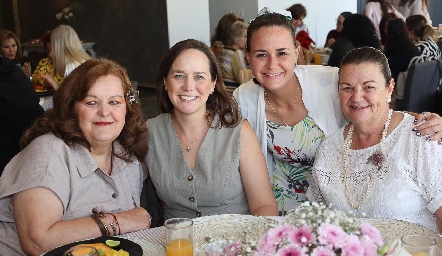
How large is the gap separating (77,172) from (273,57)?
987 millimetres

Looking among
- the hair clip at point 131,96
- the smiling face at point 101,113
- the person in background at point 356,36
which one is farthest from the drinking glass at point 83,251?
the person in background at point 356,36

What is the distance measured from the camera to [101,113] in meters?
2.02

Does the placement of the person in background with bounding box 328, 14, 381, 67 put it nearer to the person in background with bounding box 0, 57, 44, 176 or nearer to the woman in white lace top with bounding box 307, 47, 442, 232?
the person in background with bounding box 0, 57, 44, 176

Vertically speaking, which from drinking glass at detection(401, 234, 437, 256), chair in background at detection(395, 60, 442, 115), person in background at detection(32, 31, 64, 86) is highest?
person in background at detection(32, 31, 64, 86)

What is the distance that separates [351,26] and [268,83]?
12.6ft

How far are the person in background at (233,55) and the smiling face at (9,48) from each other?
2363 millimetres

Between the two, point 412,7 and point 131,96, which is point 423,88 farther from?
point 412,7

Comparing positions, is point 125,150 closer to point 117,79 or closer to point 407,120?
point 117,79

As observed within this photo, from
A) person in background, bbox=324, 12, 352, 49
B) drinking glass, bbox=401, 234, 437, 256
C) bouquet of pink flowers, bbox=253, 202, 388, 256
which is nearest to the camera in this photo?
bouquet of pink flowers, bbox=253, 202, 388, 256

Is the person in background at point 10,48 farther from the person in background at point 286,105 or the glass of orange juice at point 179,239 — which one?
the glass of orange juice at point 179,239

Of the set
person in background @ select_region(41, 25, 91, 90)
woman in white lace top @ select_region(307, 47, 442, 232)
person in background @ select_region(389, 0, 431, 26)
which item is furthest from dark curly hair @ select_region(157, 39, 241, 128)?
person in background @ select_region(389, 0, 431, 26)

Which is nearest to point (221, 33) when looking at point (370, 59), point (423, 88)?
point (423, 88)

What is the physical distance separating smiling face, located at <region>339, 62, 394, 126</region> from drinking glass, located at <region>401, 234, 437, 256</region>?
833 mm

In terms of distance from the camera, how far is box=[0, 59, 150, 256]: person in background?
1.85m
